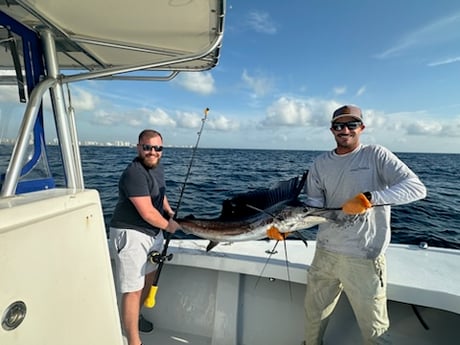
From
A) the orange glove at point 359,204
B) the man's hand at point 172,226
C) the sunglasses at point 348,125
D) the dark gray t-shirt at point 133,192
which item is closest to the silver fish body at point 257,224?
the man's hand at point 172,226

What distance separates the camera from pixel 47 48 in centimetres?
138

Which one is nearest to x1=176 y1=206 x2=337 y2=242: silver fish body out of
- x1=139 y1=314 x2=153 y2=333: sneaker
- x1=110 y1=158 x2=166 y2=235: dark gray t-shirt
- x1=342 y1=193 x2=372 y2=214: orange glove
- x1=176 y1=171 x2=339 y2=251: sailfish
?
x1=176 y1=171 x2=339 y2=251: sailfish

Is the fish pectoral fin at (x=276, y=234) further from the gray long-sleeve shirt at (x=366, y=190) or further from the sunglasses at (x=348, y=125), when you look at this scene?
the sunglasses at (x=348, y=125)

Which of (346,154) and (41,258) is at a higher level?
(346,154)

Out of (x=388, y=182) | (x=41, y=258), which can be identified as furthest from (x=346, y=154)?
(x=41, y=258)

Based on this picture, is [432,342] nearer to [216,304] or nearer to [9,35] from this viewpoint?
[216,304]

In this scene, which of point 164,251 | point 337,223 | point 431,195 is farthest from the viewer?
point 431,195

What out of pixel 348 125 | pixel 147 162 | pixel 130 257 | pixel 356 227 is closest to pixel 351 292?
pixel 356 227

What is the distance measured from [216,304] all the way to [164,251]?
0.69 metres

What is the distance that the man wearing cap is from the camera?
172 centimetres

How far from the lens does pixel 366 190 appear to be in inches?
72.7

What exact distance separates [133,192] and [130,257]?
46 cm

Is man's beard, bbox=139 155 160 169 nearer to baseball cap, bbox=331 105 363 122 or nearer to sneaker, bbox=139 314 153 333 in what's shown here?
baseball cap, bbox=331 105 363 122

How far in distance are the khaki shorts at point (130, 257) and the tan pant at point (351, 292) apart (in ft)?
3.92
